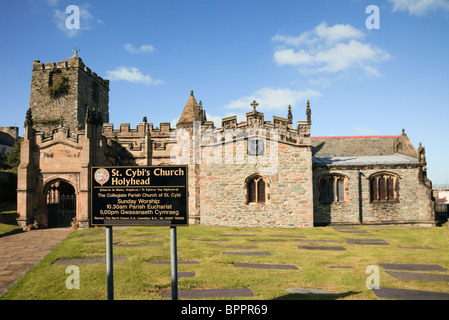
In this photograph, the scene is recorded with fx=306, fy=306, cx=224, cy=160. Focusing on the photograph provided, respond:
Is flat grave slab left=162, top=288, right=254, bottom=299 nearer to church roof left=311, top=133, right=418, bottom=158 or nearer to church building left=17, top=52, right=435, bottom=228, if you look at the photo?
church building left=17, top=52, right=435, bottom=228

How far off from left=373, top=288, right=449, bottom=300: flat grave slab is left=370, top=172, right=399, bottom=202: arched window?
48.9 ft

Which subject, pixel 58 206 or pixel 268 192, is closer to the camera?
pixel 268 192

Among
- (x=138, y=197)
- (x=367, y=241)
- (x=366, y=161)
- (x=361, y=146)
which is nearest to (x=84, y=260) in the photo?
(x=138, y=197)

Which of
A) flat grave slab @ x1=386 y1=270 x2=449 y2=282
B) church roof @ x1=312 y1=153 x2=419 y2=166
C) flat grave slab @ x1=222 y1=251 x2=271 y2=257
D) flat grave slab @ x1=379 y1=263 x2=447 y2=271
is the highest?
church roof @ x1=312 y1=153 x2=419 y2=166

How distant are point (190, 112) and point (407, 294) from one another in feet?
68.1

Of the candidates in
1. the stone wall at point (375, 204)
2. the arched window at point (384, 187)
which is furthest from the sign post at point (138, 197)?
the arched window at point (384, 187)

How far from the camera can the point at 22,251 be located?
44.9 ft

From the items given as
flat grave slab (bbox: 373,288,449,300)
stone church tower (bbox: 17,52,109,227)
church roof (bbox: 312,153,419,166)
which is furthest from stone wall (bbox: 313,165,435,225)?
stone church tower (bbox: 17,52,109,227)

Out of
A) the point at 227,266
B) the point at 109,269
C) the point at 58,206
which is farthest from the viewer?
the point at 58,206

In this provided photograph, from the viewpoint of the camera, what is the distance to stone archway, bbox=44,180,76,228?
22.4m

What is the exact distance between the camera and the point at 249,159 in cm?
2088

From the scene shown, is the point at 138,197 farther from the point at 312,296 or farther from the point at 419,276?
the point at 419,276
